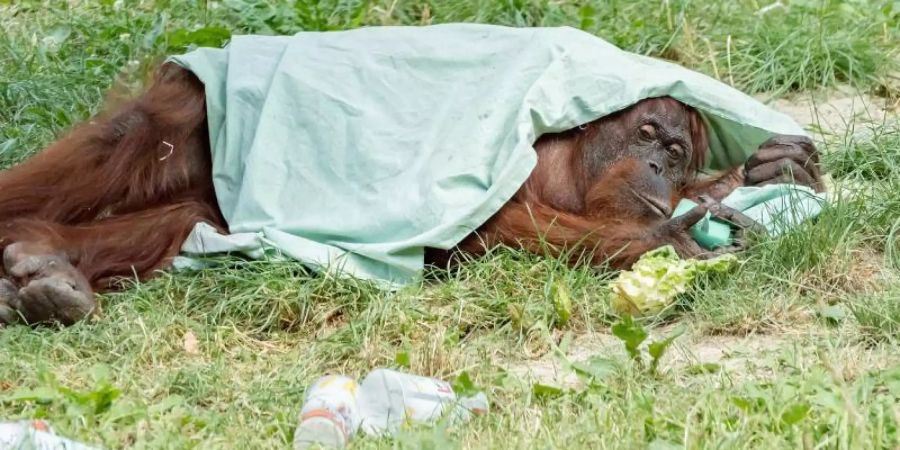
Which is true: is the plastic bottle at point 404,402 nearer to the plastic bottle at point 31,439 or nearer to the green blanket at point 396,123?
the plastic bottle at point 31,439

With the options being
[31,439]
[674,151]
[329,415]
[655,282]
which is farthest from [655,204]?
[31,439]

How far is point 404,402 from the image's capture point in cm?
276

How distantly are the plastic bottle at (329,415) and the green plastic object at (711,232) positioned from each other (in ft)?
3.94

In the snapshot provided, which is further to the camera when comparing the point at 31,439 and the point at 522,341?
the point at 522,341

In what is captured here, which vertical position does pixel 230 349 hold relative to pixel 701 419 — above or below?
below

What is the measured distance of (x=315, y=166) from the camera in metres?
3.88

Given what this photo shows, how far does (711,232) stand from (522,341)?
2.12ft

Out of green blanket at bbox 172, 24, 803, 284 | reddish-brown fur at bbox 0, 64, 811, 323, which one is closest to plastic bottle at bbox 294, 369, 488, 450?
green blanket at bbox 172, 24, 803, 284

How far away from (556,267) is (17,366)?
1.25 meters

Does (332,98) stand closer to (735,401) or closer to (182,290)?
(182,290)

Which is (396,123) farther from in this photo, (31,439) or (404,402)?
(31,439)

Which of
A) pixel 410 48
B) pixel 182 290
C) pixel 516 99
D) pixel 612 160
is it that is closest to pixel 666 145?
pixel 612 160

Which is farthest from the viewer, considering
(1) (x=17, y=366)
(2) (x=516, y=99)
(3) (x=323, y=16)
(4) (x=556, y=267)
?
(3) (x=323, y=16)

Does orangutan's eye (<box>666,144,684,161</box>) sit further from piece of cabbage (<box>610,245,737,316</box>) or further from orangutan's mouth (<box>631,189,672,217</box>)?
piece of cabbage (<box>610,245,737,316</box>)
